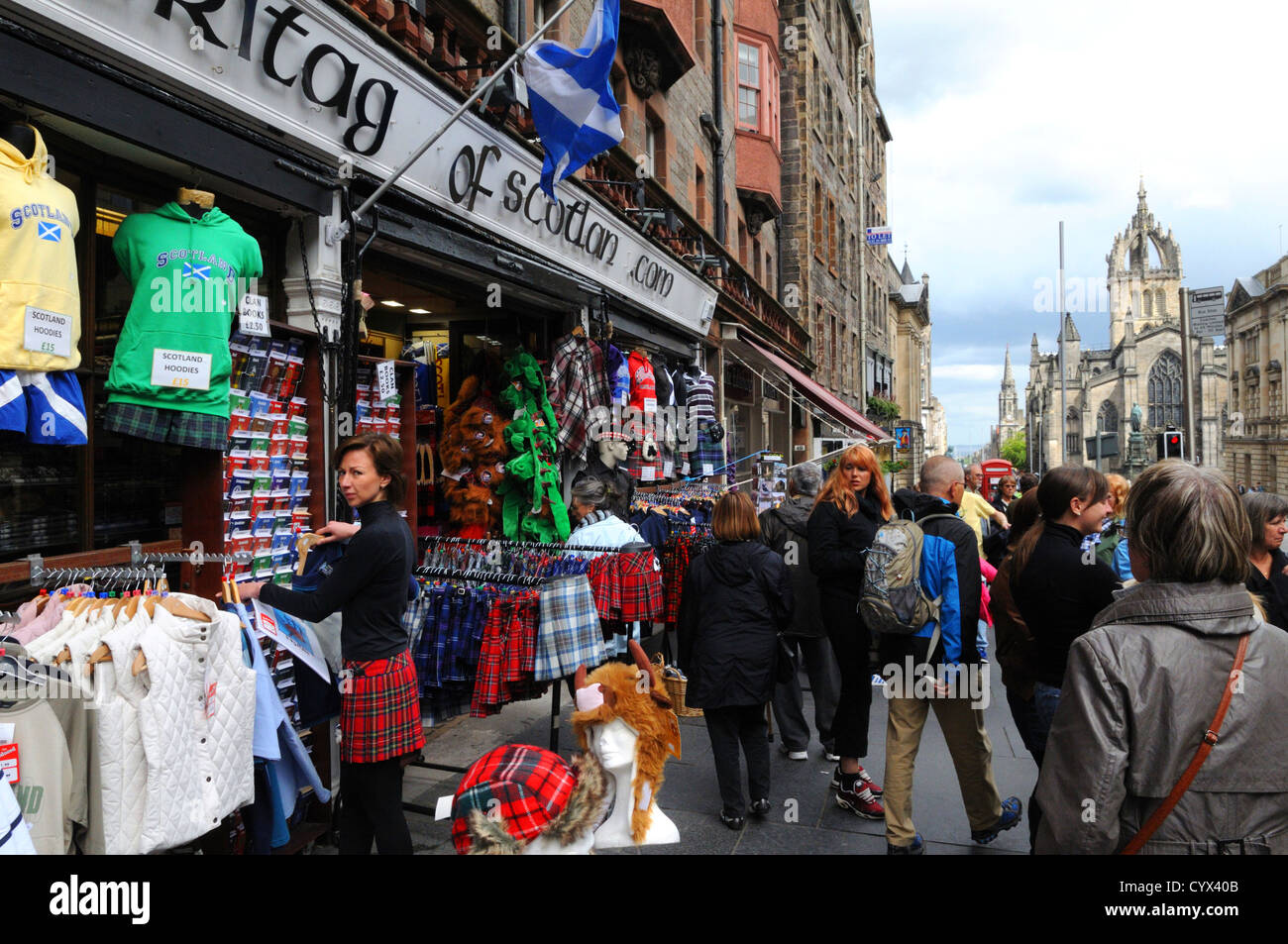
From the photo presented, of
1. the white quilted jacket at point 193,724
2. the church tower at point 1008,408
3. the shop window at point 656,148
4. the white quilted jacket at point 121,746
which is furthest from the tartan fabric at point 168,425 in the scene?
the church tower at point 1008,408

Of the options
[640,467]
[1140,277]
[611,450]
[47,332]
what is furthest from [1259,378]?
[47,332]

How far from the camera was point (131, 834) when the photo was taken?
2869 mm

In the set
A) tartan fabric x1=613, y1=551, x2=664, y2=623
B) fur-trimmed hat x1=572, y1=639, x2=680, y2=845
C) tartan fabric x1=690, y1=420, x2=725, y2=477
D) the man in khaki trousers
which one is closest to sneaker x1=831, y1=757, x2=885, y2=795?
the man in khaki trousers

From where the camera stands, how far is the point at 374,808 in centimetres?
361

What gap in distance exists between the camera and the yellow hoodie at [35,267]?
9.80 feet

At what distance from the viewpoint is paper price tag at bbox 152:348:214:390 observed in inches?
145

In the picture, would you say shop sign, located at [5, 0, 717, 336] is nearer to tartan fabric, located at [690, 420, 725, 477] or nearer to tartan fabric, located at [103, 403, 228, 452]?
tartan fabric, located at [103, 403, 228, 452]

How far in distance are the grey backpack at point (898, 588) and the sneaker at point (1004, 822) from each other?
3.98ft

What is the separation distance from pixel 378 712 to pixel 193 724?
2.41ft

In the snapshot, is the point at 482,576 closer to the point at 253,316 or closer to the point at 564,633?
the point at 564,633

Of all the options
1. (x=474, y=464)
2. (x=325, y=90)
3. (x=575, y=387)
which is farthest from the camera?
(x=575, y=387)

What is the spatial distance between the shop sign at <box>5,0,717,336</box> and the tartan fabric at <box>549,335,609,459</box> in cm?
95

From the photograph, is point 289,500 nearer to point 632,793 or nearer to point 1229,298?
point 632,793

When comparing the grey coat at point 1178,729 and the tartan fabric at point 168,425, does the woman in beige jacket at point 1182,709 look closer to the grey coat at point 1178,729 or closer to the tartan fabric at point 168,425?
the grey coat at point 1178,729
